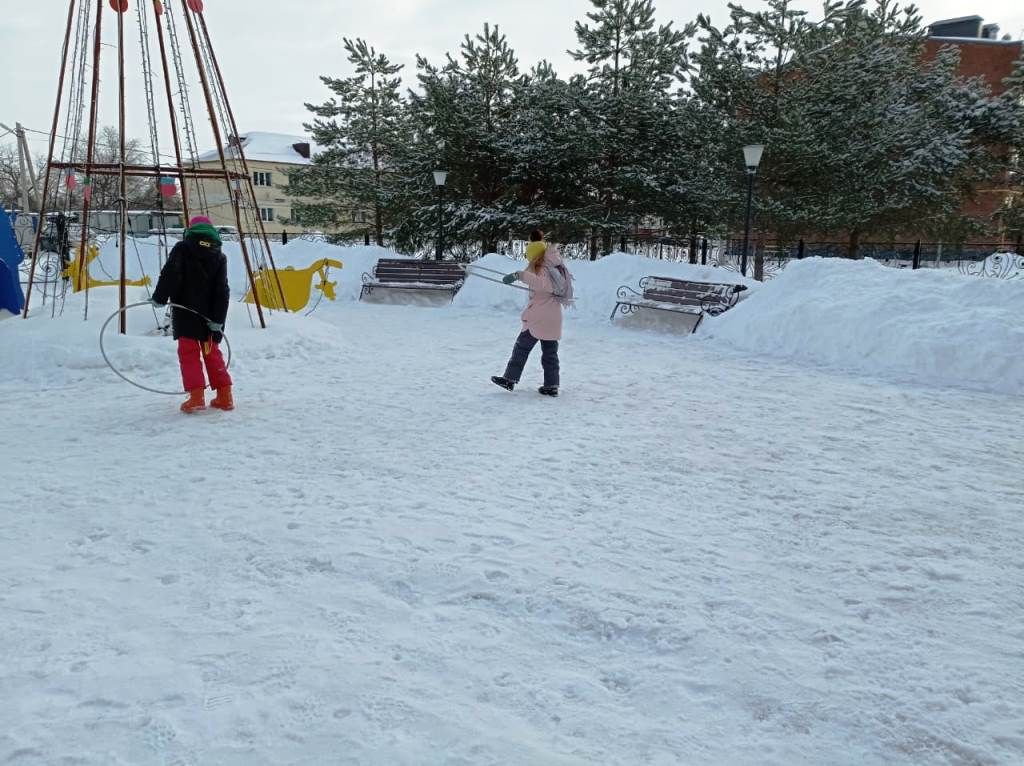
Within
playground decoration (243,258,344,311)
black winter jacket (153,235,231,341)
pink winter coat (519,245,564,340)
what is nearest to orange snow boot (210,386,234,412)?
black winter jacket (153,235,231,341)

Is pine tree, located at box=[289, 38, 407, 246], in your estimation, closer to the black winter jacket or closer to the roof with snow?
the black winter jacket

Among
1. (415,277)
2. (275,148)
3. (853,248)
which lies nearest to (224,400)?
(415,277)

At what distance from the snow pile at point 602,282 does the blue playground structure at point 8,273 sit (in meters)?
8.00

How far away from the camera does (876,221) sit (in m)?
23.2

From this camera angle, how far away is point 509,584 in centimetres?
326

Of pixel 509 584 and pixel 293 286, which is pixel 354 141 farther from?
pixel 509 584

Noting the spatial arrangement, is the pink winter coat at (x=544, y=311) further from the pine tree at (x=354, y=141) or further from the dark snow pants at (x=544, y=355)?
the pine tree at (x=354, y=141)

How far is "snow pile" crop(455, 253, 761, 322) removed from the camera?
1360cm

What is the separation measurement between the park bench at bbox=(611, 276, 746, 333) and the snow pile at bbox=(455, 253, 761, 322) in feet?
1.43

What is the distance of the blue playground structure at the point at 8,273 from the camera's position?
32.7ft

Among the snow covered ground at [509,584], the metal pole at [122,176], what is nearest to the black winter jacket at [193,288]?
the snow covered ground at [509,584]

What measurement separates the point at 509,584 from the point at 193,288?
170 inches

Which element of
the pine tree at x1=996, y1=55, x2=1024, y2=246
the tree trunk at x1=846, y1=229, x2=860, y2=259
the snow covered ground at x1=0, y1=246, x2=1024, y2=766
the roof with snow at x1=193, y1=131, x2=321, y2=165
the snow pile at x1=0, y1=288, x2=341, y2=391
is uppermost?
the roof with snow at x1=193, y1=131, x2=321, y2=165

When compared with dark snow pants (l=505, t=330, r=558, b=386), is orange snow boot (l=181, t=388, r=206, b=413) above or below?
below
